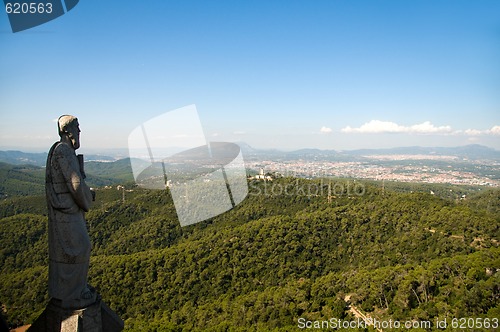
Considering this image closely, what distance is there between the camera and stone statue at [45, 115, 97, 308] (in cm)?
236

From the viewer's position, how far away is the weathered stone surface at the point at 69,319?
7.66ft

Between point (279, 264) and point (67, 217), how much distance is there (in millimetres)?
17716

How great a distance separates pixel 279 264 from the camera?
19.0m

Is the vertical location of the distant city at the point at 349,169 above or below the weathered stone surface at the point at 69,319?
below

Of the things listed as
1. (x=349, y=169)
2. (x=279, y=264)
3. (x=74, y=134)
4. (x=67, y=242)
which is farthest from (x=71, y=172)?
(x=349, y=169)

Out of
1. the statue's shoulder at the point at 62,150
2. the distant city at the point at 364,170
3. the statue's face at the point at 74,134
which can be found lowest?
the distant city at the point at 364,170

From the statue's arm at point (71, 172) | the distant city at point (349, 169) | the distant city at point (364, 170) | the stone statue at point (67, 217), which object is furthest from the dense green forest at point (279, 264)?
the distant city at point (364, 170)

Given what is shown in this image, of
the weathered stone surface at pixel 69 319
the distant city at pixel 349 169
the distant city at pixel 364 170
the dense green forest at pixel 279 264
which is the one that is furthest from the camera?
the distant city at pixel 364 170

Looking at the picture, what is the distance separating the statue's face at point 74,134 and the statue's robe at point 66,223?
0.05 metres

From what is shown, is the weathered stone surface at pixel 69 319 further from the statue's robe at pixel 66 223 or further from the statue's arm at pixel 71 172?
the statue's arm at pixel 71 172

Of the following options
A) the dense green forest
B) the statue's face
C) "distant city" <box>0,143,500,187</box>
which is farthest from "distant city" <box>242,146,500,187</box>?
the statue's face

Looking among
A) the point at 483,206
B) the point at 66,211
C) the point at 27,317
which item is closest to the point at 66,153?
the point at 66,211

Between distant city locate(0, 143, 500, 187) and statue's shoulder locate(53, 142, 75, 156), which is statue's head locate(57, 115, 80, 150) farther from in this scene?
distant city locate(0, 143, 500, 187)

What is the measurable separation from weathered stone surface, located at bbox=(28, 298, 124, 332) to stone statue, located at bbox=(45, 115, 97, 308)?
0.04 metres
